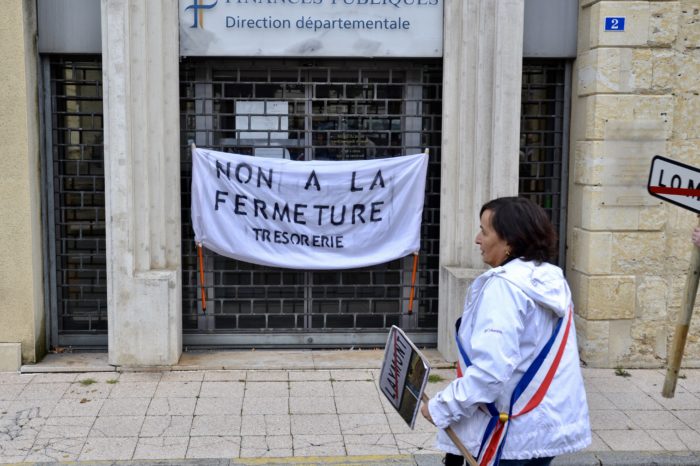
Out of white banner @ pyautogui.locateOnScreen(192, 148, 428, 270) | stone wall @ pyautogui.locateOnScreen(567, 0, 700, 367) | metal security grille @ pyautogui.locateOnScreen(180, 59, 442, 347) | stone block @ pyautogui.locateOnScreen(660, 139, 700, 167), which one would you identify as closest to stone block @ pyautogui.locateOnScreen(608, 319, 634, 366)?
stone wall @ pyautogui.locateOnScreen(567, 0, 700, 367)

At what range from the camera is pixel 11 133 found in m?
7.51

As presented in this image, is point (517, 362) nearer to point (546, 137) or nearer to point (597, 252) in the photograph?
point (597, 252)

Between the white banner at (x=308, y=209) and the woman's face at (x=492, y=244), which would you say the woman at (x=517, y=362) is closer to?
the woman's face at (x=492, y=244)

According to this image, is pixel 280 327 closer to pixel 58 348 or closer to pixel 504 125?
pixel 58 348

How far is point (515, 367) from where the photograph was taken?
334 centimetres

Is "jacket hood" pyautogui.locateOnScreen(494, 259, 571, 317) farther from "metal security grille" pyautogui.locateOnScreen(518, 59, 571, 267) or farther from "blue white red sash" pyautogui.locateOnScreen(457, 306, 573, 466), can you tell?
"metal security grille" pyautogui.locateOnScreen(518, 59, 571, 267)

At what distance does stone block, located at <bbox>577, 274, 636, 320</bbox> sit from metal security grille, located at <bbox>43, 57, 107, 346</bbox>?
4.67 meters

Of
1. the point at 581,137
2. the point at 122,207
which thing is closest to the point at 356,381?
the point at 122,207

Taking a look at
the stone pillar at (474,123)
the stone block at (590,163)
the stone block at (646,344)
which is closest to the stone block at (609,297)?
the stone block at (646,344)

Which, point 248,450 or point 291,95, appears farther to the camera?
point 291,95

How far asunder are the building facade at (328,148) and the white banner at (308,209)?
0.85ft

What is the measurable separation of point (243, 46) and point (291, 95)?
68 cm

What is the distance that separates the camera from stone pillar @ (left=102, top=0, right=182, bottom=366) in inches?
294

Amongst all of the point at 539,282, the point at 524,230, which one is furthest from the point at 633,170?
the point at 539,282
